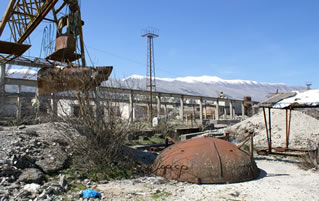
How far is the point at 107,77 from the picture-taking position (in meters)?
7.49

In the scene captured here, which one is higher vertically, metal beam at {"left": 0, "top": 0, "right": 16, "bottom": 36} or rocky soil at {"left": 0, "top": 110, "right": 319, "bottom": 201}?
metal beam at {"left": 0, "top": 0, "right": 16, "bottom": 36}

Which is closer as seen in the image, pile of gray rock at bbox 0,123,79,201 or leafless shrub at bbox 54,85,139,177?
pile of gray rock at bbox 0,123,79,201

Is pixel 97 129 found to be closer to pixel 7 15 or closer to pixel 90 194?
pixel 90 194

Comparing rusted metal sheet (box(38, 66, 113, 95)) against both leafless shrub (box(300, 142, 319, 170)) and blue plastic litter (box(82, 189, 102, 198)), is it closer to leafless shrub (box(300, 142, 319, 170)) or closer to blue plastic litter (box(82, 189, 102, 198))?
blue plastic litter (box(82, 189, 102, 198))

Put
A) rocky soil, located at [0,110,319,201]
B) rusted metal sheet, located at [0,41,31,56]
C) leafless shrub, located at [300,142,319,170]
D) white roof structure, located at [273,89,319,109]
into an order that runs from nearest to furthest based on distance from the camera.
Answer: rocky soil, located at [0,110,319,201], leafless shrub, located at [300,142,319,170], white roof structure, located at [273,89,319,109], rusted metal sheet, located at [0,41,31,56]

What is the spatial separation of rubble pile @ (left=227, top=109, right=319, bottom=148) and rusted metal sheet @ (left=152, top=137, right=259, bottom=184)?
567 cm

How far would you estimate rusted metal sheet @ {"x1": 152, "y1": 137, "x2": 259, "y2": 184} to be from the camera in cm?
602

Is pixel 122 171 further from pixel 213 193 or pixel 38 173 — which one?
pixel 213 193

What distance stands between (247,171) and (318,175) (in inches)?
82.3

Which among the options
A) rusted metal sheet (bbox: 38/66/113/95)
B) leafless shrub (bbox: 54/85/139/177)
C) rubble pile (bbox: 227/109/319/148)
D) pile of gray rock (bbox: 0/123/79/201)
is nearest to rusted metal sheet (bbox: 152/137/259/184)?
leafless shrub (bbox: 54/85/139/177)

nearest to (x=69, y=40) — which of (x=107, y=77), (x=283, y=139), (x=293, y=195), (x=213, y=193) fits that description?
(x=107, y=77)

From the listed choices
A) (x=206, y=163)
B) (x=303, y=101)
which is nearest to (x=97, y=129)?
(x=206, y=163)

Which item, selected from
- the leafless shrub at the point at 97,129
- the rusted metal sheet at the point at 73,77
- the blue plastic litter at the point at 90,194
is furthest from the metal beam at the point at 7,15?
the blue plastic litter at the point at 90,194

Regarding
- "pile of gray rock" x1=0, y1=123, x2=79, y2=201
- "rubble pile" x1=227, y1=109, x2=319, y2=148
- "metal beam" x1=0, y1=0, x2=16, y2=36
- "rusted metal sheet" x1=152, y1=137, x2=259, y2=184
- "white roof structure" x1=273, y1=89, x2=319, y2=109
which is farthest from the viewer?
"rubble pile" x1=227, y1=109, x2=319, y2=148
